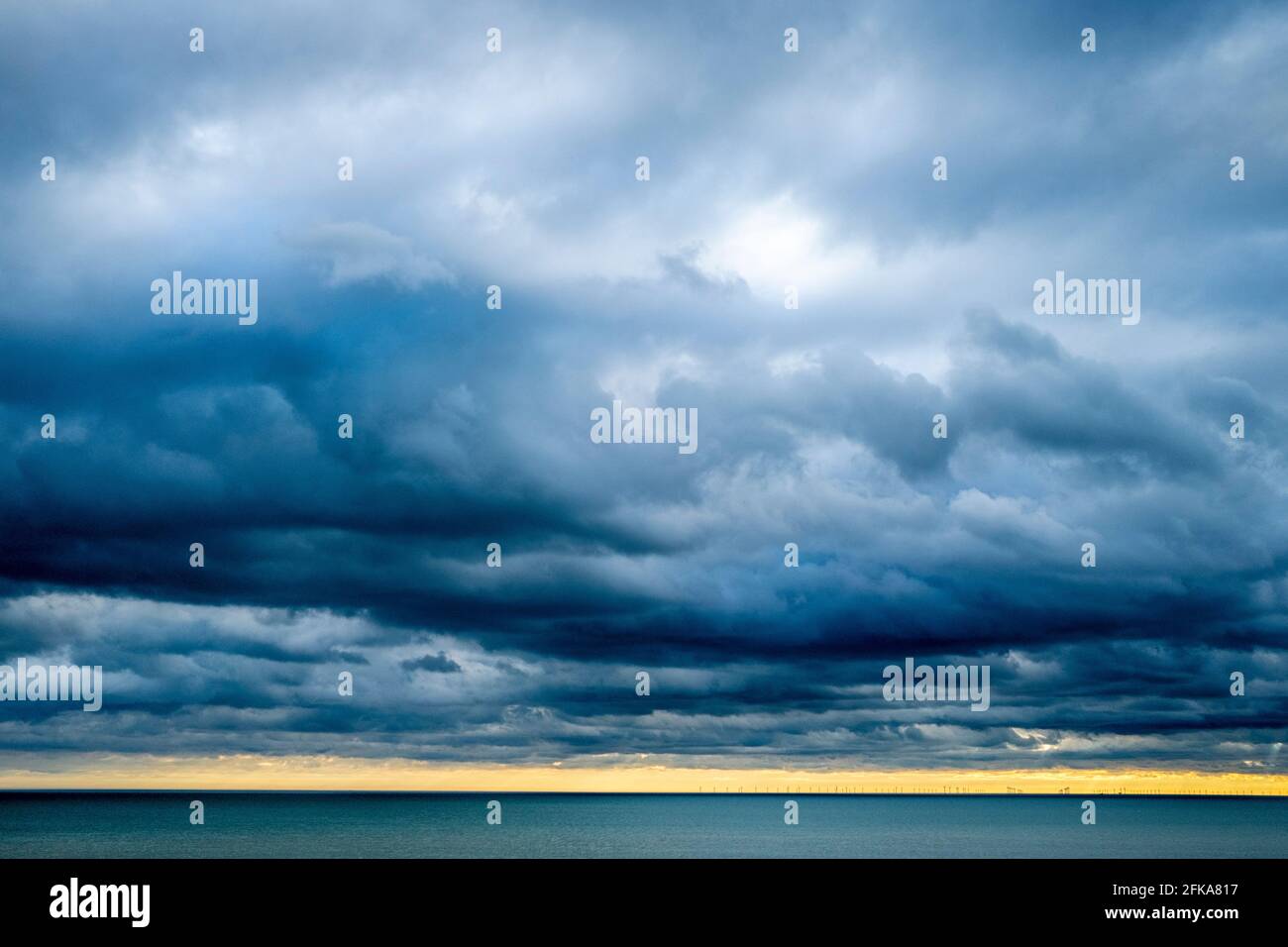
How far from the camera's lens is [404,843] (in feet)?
630
